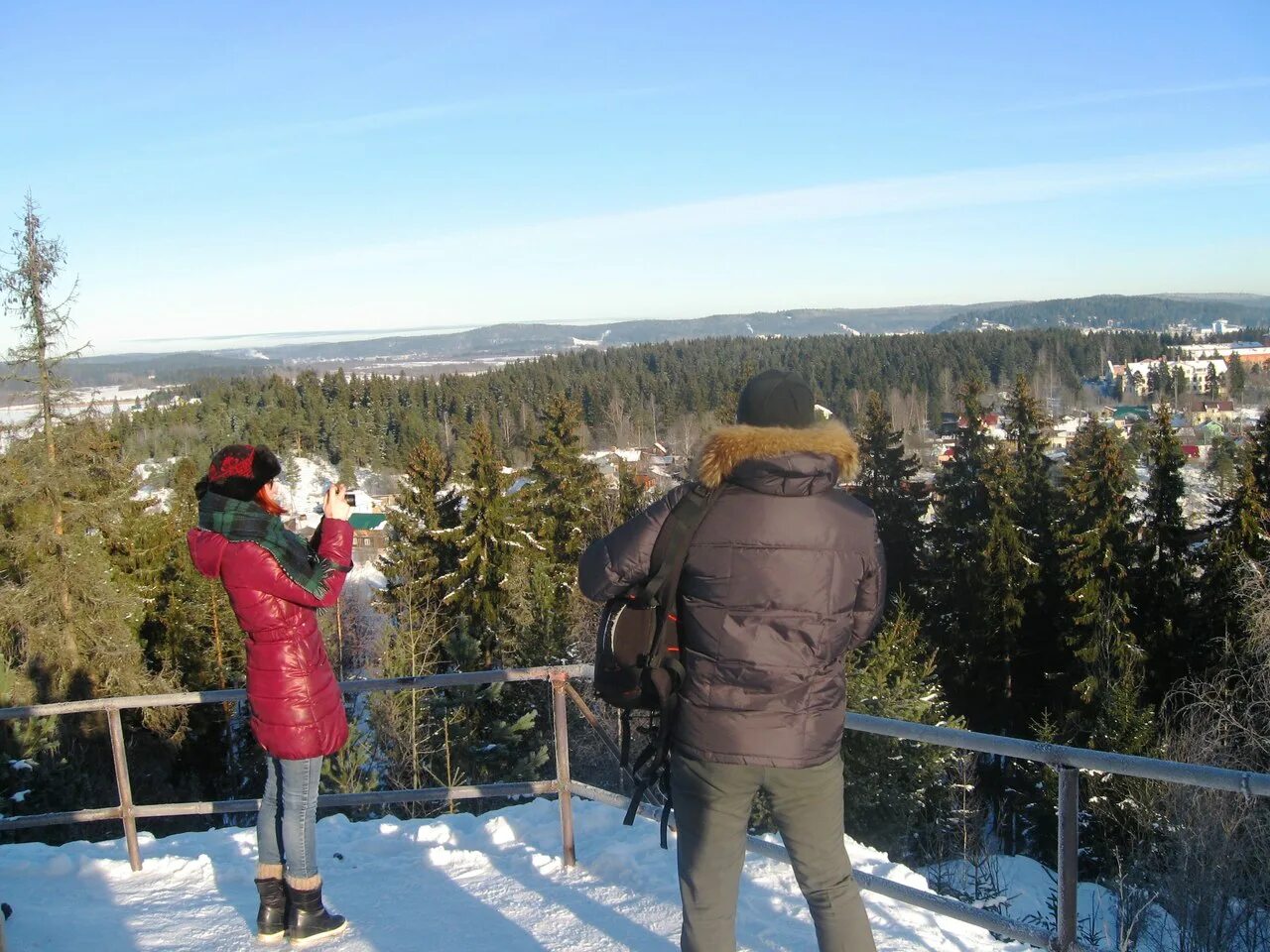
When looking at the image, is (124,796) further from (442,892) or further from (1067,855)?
(1067,855)

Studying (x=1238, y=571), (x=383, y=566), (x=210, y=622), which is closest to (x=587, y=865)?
(x=1238, y=571)

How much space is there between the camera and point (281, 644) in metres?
3.52

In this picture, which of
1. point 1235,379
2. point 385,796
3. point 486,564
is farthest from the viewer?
point 1235,379

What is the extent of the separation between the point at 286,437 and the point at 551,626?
75728 mm

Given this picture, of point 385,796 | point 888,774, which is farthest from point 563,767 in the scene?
point 888,774

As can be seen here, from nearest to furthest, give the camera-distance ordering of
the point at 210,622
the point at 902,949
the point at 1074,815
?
1. the point at 1074,815
2. the point at 902,949
3. the point at 210,622

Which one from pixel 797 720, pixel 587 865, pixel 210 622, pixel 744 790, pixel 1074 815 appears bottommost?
pixel 210 622

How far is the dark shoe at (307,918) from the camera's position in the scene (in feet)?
12.4

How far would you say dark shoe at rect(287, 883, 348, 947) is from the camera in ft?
12.4

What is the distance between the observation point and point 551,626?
2252 centimetres

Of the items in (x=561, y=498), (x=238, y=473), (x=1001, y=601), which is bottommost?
(x=1001, y=601)

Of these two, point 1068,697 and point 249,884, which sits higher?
point 249,884

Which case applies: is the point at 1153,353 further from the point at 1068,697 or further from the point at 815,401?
the point at 815,401

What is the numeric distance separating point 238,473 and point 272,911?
176 cm
